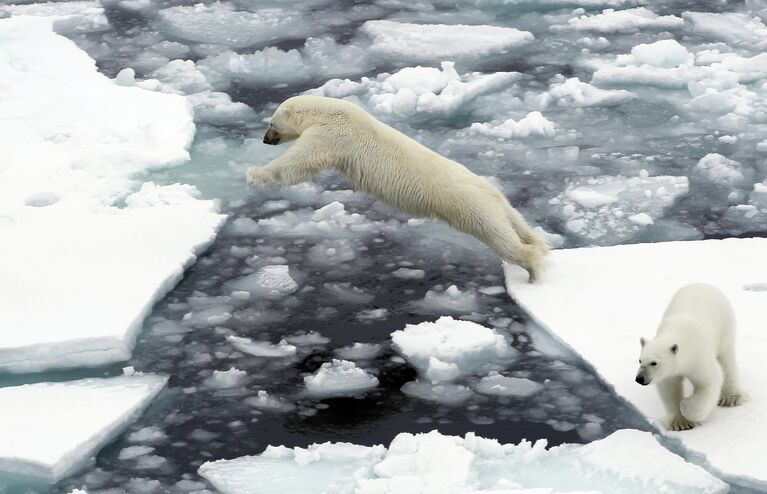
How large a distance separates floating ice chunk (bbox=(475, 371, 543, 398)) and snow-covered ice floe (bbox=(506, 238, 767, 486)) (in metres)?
0.26

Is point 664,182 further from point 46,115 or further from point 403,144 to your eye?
point 46,115

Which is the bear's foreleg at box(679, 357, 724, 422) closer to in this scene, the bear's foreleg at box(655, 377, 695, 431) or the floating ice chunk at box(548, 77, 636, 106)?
the bear's foreleg at box(655, 377, 695, 431)

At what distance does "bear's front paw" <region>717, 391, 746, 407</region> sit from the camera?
4.21 metres

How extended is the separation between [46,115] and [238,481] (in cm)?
378

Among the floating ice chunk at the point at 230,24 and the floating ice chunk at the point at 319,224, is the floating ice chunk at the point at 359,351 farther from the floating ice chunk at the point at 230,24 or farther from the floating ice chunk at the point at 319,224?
the floating ice chunk at the point at 230,24

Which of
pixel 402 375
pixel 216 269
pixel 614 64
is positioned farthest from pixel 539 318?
pixel 614 64

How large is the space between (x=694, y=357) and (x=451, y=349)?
42.3 inches

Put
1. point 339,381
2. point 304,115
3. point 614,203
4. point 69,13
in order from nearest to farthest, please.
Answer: point 339,381
point 304,115
point 614,203
point 69,13

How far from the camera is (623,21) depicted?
8922mm

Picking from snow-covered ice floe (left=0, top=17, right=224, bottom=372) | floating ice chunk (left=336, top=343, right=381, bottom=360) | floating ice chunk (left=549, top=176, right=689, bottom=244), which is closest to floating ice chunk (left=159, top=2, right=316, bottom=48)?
snow-covered ice floe (left=0, top=17, right=224, bottom=372)

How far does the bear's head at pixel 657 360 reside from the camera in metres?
3.87

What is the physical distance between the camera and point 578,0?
930 cm

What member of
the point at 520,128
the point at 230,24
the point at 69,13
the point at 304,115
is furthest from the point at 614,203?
the point at 69,13

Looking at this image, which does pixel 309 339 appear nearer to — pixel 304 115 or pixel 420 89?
pixel 304 115
